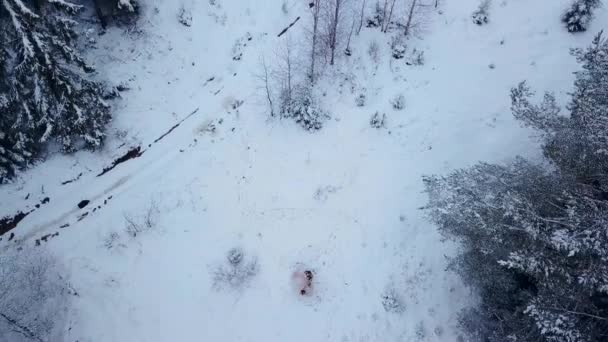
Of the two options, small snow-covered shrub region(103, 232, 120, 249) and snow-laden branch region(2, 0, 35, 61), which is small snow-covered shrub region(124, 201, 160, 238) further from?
snow-laden branch region(2, 0, 35, 61)

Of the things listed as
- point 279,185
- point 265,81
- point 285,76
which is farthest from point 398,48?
point 279,185

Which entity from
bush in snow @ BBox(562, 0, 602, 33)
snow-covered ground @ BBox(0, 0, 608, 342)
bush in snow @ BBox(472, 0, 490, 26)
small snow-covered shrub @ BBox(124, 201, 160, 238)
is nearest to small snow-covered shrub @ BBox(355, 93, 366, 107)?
snow-covered ground @ BBox(0, 0, 608, 342)

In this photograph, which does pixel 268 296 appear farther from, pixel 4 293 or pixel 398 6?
pixel 398 6

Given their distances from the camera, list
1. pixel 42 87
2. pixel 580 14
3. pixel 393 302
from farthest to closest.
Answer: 1. pixel 580 14
2. pixel 42 87
3. pixel 393 302

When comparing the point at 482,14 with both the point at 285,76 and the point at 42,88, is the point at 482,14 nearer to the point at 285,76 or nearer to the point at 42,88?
the point at 285,76

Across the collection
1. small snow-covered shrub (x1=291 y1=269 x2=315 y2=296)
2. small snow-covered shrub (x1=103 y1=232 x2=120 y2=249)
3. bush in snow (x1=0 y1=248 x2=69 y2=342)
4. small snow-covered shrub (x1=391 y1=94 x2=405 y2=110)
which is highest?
small snow-covered shrub (x1=391 y1=94 x2=405 y2=110)

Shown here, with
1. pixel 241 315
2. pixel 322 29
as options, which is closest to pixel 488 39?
pixel 322 29
